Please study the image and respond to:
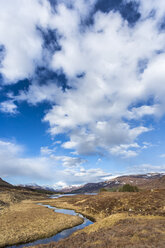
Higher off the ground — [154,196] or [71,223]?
[154,196]

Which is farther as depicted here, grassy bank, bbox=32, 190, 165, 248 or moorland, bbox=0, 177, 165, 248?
moorland, bbox=0, 177, 165, 248

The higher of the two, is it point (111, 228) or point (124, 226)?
point (124, 226)

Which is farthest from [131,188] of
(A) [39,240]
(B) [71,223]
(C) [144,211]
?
(A) [39,240]

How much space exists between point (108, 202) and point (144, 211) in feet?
47.4

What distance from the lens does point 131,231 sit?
19828 mm

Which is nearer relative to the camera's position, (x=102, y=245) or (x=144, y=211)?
(x=102, y=245)

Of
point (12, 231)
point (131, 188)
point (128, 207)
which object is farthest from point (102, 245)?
point (131, 188)

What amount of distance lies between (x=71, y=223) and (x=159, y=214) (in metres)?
19.6

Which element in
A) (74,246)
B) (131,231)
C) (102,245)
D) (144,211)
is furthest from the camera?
(144,211)

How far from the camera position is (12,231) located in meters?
26.0

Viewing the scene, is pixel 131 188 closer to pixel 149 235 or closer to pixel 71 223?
pixel 71 223

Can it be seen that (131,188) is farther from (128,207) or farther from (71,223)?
(71,223)

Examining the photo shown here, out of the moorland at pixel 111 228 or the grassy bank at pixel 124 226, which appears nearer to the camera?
the grassy bank at pixel 124 226

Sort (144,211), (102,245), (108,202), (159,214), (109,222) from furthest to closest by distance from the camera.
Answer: (108,202)
(144,211)
(159,214)
(109,222)
(102,245)
